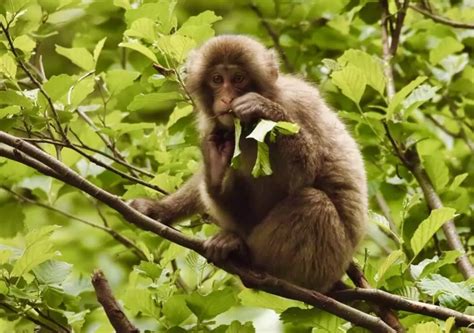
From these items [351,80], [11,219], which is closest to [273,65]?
[351,80]

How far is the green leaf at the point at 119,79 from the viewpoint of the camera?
19.5 ft

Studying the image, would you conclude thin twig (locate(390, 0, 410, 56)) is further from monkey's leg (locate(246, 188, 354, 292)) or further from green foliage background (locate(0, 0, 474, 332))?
monkey's leg (locate(246, 188, 354, 292))

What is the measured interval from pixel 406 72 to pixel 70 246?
9.21ft

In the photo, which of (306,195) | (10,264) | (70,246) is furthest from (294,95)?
(70,246)

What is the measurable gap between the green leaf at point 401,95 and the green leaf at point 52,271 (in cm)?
199

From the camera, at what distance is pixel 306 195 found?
5238mm

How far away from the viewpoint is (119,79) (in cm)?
598

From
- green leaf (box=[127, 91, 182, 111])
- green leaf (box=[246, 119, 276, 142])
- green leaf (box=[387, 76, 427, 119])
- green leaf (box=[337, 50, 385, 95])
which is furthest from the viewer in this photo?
green leaf (box=[337, 50, 385, 95])

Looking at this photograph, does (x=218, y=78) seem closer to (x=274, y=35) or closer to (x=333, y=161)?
(x=333, y=161)

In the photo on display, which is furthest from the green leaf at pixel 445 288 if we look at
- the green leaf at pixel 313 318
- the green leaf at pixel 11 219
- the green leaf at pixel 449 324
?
the green leaf at pixel 11 219

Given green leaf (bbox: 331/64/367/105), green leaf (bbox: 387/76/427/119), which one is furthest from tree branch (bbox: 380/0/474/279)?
green leaf (bbox: 331/64/367/105)

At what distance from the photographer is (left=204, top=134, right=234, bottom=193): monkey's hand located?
5.22 meters

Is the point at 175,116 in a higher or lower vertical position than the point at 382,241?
higher

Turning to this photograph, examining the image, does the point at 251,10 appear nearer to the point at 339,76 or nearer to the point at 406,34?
the point at 406,34
